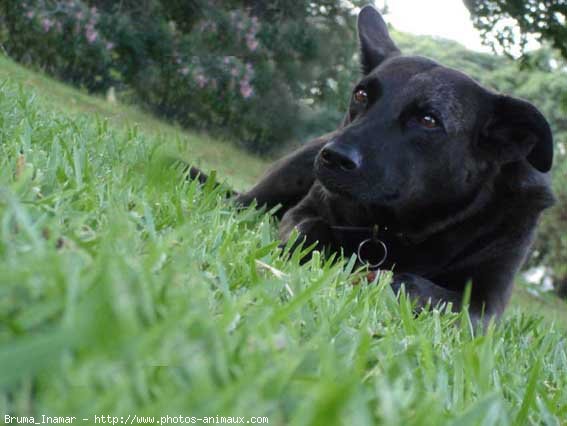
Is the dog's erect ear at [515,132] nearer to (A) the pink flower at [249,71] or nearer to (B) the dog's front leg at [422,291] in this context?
(B) the dog's front leg at [422,291]

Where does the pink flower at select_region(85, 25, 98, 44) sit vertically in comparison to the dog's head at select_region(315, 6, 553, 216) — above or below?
below

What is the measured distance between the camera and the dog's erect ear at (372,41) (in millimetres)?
4121

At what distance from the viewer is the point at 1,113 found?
2.87 m

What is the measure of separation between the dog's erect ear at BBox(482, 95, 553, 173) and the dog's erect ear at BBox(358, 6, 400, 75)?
2.61 feet

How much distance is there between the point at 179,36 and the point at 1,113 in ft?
35.6

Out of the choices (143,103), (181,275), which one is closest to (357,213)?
(181,275)

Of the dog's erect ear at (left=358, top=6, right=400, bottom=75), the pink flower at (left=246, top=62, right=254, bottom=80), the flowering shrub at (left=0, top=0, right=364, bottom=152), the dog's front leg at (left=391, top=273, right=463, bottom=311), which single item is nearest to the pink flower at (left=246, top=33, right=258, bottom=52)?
the flowering shrub at (left=0, top=0, right=364, bottom=152)

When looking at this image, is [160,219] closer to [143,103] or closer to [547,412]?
[547,412]

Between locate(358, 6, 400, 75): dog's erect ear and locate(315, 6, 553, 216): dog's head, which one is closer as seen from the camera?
locate(315, 6, 553, 216): dog's head

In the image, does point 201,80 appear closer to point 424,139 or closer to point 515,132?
point 515,132

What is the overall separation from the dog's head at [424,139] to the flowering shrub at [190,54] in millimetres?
9323

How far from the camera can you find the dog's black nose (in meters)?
3.06

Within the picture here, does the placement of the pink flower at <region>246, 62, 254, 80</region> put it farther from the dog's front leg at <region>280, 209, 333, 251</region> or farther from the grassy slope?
the dog's front leg at <region>280, 209, 333, 251</region>

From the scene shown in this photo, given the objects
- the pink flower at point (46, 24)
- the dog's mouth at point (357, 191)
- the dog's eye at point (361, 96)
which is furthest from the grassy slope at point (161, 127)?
the dog's mouth at point (357, 191)
